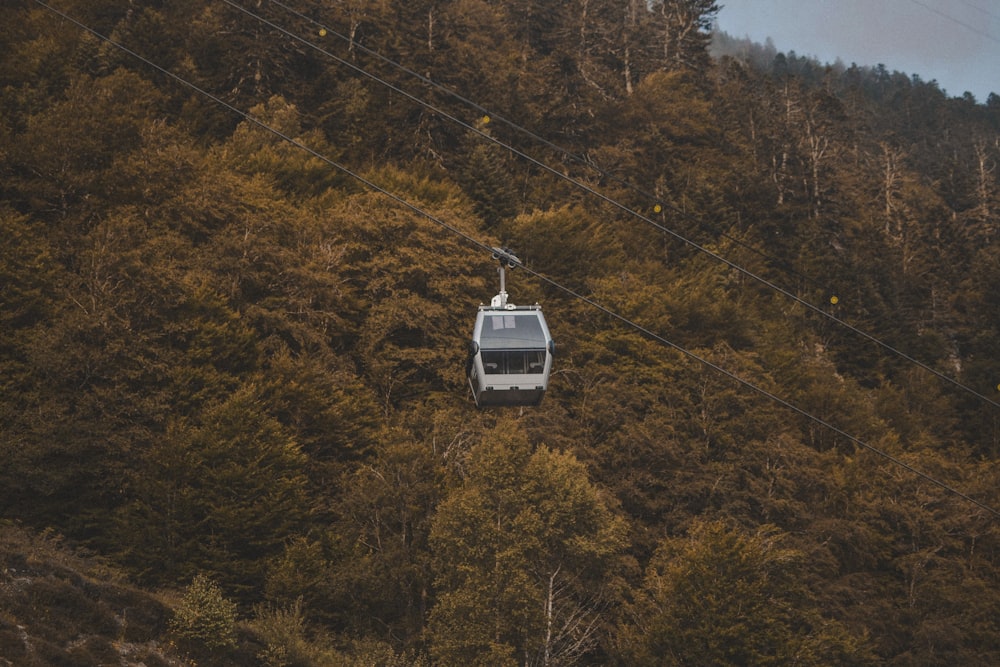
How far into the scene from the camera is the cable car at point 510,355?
21047 mm

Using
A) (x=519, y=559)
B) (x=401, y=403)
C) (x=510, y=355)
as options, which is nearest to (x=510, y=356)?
(x=510, y=355)

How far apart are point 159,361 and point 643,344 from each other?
928 inches

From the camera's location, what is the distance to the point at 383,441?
40.9 m

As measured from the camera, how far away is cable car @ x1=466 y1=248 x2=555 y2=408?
2105 centimetres

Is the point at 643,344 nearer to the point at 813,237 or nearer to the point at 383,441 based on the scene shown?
Answer: the point at 383,441

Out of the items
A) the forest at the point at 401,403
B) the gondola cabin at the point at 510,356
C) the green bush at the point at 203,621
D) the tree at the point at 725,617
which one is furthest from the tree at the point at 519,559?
the gondola cabin at the point at 510,356

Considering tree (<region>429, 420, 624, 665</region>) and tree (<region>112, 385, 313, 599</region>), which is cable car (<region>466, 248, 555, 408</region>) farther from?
tree (<region>112, 385, 313, 599</region>)

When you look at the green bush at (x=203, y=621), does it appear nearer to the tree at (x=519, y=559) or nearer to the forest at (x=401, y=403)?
the forest at (x=401, y=403)

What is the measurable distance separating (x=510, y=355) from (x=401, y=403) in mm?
26916

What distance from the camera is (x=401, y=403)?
4744cm

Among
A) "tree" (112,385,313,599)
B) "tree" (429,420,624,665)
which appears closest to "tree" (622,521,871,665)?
"tree" (429,420,624,665)

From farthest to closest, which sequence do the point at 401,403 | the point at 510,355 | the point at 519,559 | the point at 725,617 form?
the point at 401,403, the point at 725,617, the point at 519,559, the point at 510,355

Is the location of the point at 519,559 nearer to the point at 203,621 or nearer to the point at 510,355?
the point at 203,621

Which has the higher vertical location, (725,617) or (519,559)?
(519,559)
